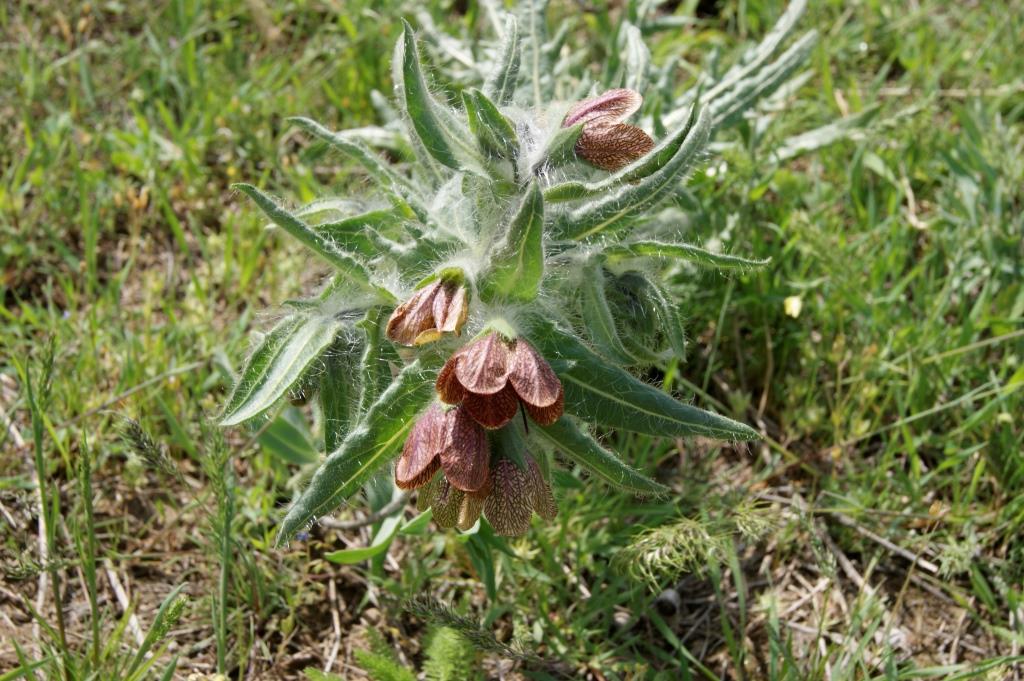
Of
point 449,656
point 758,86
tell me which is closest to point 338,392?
point 449,656

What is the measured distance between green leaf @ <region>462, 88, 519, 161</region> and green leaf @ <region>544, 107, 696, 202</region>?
16 centimetres

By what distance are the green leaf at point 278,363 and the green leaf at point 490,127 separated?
1.97 feet

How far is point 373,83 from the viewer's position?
450cm

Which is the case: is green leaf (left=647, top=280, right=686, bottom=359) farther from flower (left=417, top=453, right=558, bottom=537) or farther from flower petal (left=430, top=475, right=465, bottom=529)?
flower petal (left=430, top=475, right=465, bottom=529)

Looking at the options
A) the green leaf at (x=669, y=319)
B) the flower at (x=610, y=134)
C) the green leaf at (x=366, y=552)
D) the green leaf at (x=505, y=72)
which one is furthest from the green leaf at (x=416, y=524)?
the green leaf at (x=505, y=72)

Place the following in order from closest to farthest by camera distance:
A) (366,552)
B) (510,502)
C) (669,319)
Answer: (510,502) → (669,319) → (366,552)

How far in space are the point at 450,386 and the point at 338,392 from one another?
1.80ft

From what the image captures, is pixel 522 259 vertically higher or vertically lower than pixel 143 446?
higher

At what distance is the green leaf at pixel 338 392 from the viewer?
259 centimetres

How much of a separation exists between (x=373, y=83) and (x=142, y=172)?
1.08m

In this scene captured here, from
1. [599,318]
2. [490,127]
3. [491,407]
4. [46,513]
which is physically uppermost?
[490,127]

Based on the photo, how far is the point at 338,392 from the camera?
2617mm

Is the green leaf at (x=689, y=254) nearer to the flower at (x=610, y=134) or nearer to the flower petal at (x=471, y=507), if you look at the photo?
the flower at (x=610, y=134)

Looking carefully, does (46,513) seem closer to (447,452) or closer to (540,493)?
(447,452)
